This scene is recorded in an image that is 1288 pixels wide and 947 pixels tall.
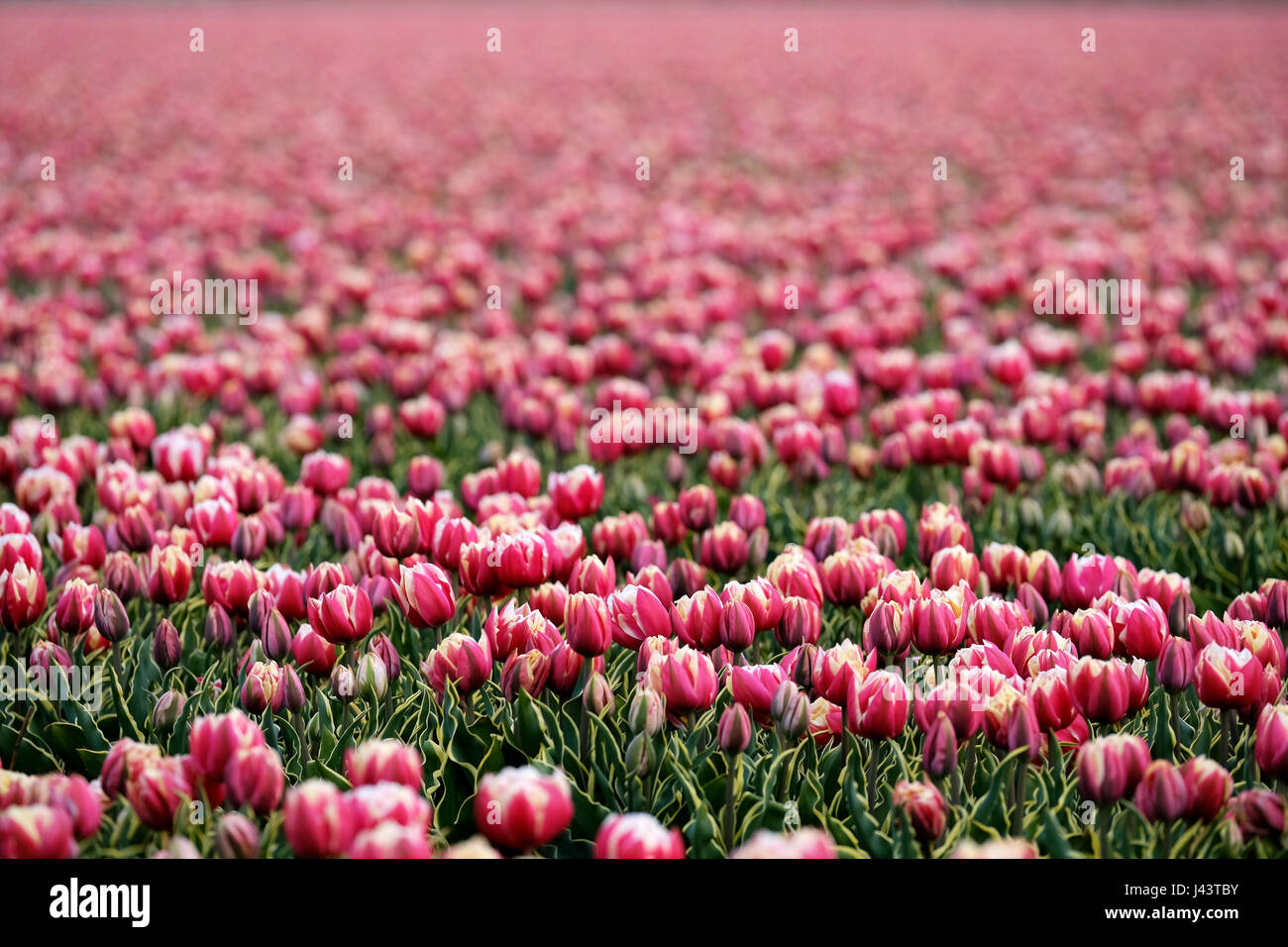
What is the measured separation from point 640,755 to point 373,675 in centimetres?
65

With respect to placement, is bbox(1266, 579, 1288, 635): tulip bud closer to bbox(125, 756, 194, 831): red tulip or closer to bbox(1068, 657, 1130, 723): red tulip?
bbox(1068, 657, 1130, 723): red tulip

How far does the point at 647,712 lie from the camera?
7.89ft

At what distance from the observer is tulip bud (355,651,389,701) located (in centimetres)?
266

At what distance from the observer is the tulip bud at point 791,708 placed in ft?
7.76

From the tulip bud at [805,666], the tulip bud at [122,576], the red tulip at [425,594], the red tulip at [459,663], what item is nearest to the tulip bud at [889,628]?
the tulip bud at [805,666]

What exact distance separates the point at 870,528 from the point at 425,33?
3302 cm

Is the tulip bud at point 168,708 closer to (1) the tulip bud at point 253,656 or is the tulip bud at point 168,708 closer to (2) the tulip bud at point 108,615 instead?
(1) the tulip bud at point 253,656

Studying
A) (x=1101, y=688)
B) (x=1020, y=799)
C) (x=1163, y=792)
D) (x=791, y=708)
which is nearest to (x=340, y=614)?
(x=791, y=708)

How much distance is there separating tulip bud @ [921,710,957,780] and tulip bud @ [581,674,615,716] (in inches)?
26.4

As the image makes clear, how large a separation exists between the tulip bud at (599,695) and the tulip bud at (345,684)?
51 cm

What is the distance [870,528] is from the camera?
3406 mm
